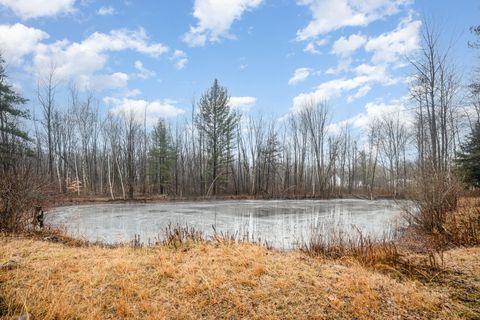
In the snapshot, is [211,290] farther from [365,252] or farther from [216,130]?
[216,130]

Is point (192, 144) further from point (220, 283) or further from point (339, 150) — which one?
point (220, 283)

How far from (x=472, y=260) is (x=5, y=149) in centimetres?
2681

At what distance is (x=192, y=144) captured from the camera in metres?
40.3

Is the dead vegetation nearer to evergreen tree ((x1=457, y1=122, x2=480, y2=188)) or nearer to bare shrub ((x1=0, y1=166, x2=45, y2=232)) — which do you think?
bare shrub ((x1=0, y1=166, x2=45, y2=232))

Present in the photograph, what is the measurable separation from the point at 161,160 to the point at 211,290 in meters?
33.3

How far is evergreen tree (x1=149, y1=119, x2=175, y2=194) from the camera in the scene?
115 ft

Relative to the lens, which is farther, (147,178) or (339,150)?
(339,150)

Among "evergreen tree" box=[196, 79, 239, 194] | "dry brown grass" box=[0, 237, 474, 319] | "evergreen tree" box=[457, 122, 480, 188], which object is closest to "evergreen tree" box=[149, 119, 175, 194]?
"evergreen tree" box=[196, 79, 239, 194]

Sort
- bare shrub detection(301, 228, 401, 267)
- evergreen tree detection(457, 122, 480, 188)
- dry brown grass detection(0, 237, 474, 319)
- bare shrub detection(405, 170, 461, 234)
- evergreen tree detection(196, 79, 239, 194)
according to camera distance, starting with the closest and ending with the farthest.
Result: 1. dry brown grass detection(0, 237, 474, 319)
2. bare shrub detection(301, 228, 401, 267)
3. bare shrub detection(405, 170, 461, 234)
4. evergreen tree detection(457, 122, 480, 188)
5. evergreen tree detection(196, 79, 239, 194)

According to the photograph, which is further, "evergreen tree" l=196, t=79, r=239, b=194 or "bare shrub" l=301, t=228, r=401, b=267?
"evergreen tree" l=196, t=79, r=239, b=194

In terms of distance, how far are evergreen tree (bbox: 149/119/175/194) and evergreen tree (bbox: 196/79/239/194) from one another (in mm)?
5627

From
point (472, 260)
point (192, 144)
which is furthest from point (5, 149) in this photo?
point (472, 260)

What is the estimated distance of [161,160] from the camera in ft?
116

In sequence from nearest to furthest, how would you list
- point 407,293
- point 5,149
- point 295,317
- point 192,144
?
point 295,317, point 407,293, point 5,149, point 192,144
